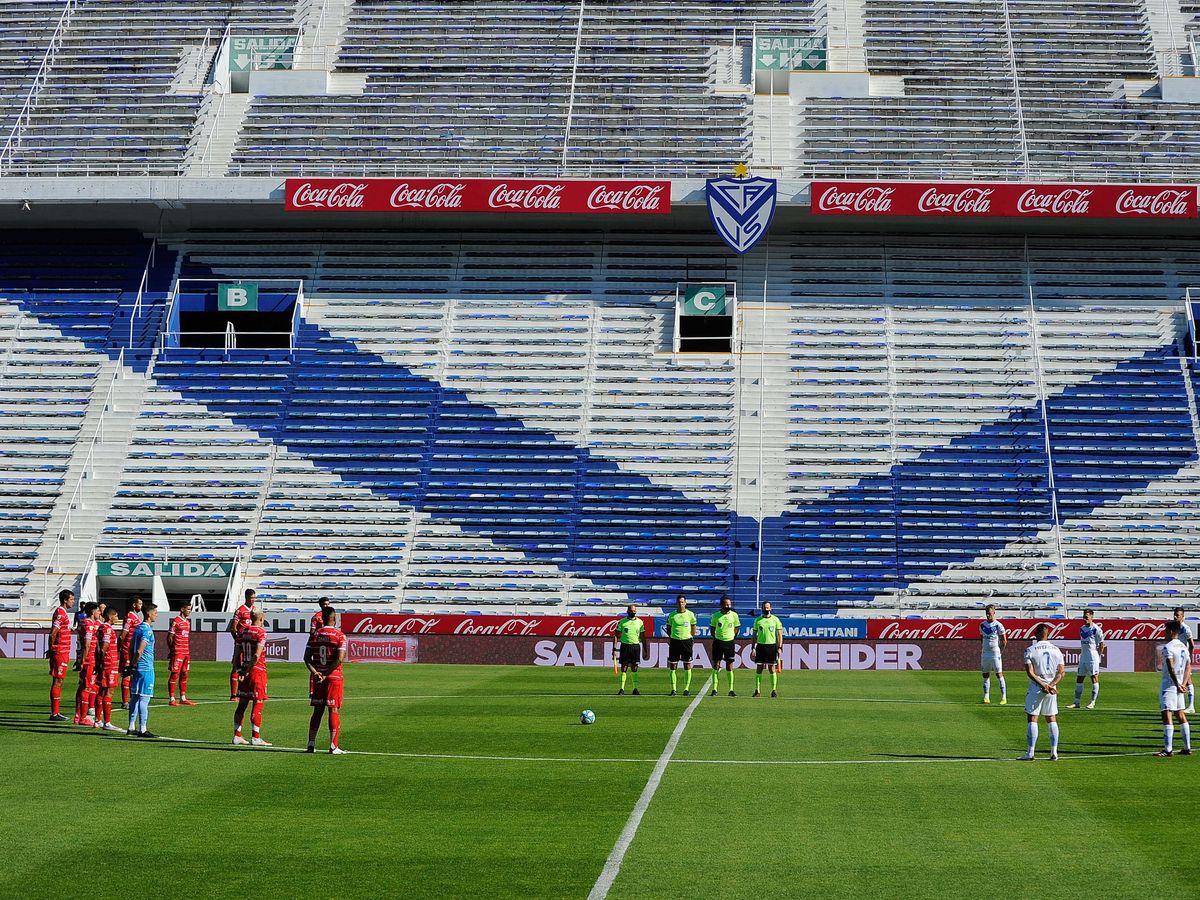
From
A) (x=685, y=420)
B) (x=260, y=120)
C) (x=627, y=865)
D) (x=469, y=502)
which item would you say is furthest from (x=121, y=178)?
(x=627, y=865)

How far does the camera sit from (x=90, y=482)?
152 ft

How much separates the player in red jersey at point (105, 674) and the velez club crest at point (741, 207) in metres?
29.5

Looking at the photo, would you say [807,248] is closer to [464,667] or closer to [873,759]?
[464,667]

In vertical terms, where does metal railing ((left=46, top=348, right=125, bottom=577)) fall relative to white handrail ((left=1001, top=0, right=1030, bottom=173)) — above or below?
below

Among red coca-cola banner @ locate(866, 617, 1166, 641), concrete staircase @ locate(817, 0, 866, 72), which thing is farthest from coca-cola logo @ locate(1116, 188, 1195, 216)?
red coca-cola banner @ locate(866, 617, 1166, 641)

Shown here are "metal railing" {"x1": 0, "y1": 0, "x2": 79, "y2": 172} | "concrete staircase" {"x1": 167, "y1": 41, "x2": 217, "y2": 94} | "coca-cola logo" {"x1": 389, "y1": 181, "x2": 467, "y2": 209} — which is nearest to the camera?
"coca-cola logo" {"x1": 389, "y1": 181, "x2": 467, "y2": 209}

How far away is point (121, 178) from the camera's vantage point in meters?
49.3

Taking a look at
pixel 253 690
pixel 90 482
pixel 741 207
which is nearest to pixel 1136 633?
pixel 741 207

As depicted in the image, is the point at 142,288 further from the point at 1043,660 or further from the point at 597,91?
the point at 1043,660

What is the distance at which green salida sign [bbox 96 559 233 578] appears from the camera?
42469 millimetres

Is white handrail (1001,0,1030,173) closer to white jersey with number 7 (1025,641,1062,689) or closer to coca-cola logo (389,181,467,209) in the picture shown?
coca-cola logo (389,181,467,209)

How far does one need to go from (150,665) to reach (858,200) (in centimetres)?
3264

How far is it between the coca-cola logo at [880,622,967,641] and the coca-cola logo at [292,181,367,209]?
73.6 ft

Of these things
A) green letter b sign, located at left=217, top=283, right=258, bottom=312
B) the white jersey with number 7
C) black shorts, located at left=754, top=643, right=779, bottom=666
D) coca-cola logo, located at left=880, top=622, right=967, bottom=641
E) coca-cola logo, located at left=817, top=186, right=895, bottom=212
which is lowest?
the white jersey with number 7
